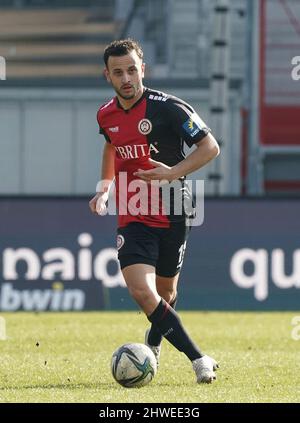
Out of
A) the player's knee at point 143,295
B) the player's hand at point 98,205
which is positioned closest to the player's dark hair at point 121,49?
the player's hand at point 98,205

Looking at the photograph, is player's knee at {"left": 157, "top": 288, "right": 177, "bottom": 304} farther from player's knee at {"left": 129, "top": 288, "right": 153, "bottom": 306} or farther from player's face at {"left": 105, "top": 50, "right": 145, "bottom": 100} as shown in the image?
player's face at {"left": 105, "top": 50, "right": 145, "bottom": 100}

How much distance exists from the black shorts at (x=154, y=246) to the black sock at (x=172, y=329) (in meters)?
0.36

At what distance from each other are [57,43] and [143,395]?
1810 cm

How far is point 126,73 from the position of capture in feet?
29.0

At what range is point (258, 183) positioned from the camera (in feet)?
75.2

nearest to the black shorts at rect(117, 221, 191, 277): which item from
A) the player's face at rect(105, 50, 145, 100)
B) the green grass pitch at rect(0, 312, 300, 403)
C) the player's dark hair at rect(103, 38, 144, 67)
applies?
the green grass pitch at rect(0, 312, 300, 403)

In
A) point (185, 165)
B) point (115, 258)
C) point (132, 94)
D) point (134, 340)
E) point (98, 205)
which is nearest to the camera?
point (185, 165)

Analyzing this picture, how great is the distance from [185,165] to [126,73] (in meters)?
0.76

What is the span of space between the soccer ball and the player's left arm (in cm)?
118

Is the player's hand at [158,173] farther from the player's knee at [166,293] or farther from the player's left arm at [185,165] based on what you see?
the player's knee at [166,293]

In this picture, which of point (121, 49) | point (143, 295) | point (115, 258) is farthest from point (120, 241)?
point (115, 258)

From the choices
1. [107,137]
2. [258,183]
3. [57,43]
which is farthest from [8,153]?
[107,137]

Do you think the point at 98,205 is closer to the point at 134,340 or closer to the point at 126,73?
the point at 126,73

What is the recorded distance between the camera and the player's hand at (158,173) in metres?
8.62
